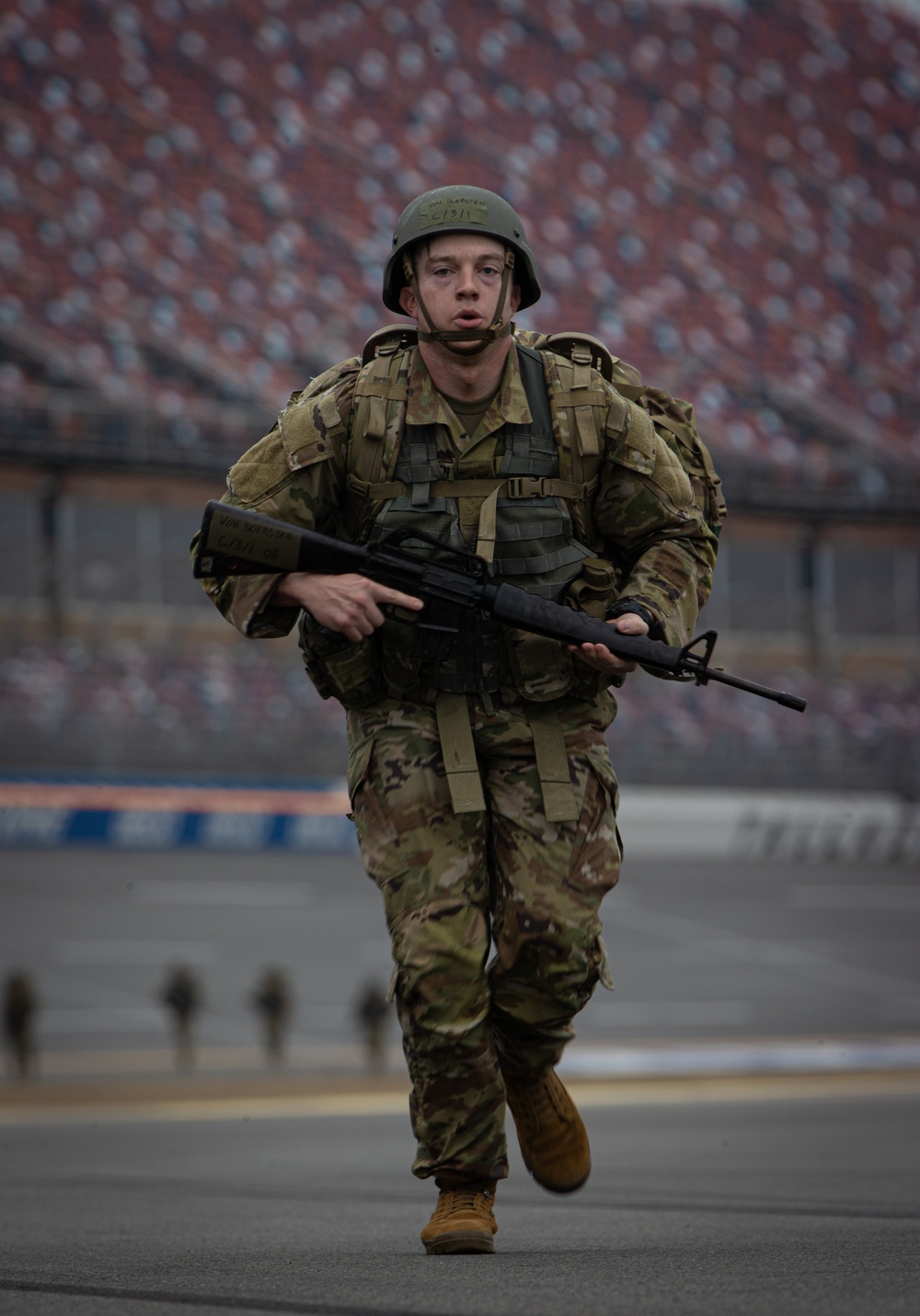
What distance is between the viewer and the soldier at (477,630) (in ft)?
10.0

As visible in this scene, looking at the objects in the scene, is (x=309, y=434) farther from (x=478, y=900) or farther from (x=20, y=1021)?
(x=20, y=1021)

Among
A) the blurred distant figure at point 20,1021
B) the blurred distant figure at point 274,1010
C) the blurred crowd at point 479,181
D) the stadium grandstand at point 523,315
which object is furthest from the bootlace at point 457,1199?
the blurred crowd at point 479,181

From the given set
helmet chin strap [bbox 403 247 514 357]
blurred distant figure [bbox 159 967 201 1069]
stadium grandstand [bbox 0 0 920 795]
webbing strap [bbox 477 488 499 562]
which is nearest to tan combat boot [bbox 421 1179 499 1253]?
webbing strap [bbox 477 488 499 562]

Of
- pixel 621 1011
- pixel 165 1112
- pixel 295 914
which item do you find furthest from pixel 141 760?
pixel 165 1112

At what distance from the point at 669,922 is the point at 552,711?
17.6 m

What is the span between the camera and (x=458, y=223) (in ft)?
10.2

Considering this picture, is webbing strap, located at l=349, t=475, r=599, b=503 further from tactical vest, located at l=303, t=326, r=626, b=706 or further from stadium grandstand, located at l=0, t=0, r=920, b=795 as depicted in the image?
stadium grandstand, located at l=0, t=0, r=920, b=795

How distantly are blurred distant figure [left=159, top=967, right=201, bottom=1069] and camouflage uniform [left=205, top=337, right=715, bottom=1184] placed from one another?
12542mm

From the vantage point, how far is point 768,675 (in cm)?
2661

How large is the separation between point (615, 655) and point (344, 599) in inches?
17.8

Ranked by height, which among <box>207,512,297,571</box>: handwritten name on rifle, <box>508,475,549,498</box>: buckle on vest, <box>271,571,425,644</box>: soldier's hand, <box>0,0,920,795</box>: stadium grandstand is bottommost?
<box>271,571,425,644</box>: soldier's hand

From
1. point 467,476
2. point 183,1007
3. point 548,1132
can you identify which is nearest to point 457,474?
point 467,476

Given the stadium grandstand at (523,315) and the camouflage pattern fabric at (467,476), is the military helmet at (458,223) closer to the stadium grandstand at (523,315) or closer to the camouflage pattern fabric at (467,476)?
the camouflage pattern fabric at (467,476)

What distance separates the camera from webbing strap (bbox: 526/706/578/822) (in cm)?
311
